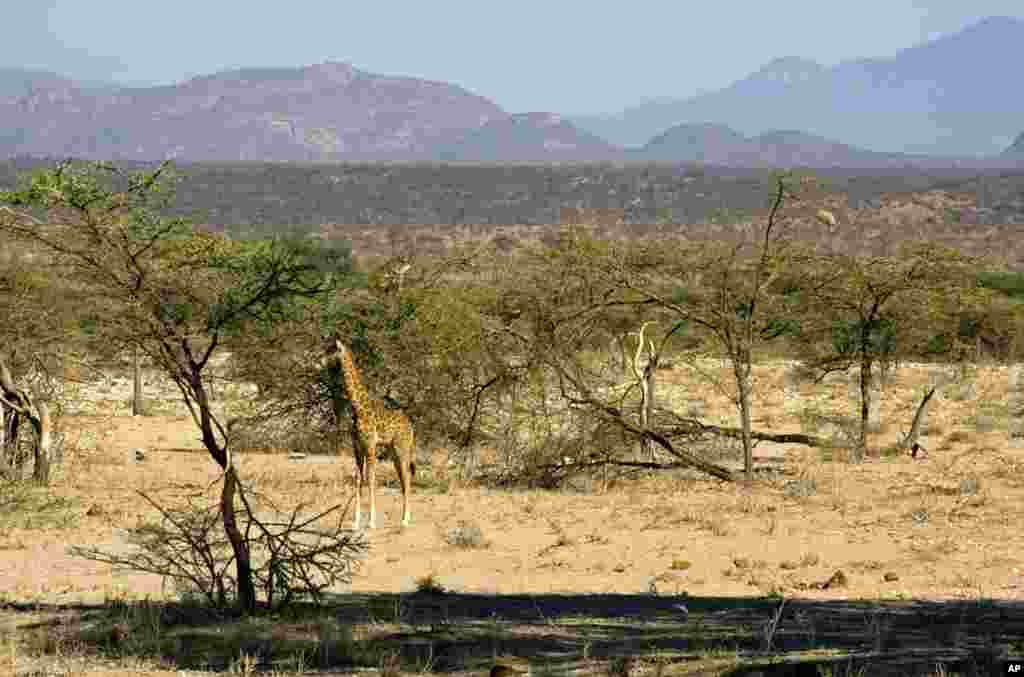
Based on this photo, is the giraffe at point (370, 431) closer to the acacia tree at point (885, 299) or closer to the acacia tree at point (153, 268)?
the acacia tree at point (153, 268)

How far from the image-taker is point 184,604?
1057 cm

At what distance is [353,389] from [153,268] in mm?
5204

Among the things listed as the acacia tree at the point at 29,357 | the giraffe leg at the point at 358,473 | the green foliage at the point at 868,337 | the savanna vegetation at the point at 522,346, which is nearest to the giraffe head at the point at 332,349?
the savanna vegetation at the point at 522,346

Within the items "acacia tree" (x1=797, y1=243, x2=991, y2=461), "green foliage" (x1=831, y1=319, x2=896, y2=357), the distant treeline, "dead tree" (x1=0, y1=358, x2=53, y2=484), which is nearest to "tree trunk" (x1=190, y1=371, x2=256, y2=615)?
"dead tree" (x1=0, y1=358, x2=53, y2=484)

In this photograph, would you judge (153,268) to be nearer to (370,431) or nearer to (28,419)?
(370,431)

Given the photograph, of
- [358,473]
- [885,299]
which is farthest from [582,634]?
[885,299]

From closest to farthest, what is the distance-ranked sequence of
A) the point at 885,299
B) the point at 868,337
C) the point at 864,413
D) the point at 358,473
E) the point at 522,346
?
the point at 358,473
the point at 522,346
the point at 864,413
the point at 885,299
the point at 868,337

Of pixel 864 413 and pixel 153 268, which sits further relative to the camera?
pixel 864 413

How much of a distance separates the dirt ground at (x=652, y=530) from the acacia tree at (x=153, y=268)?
2.26 meters

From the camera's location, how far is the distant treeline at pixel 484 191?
9500cm

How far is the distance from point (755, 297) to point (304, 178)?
100m

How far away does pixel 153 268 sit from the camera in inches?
399

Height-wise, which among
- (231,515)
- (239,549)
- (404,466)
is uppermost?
(231,515)

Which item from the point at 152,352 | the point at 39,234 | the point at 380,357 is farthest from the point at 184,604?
the point at 380,357
